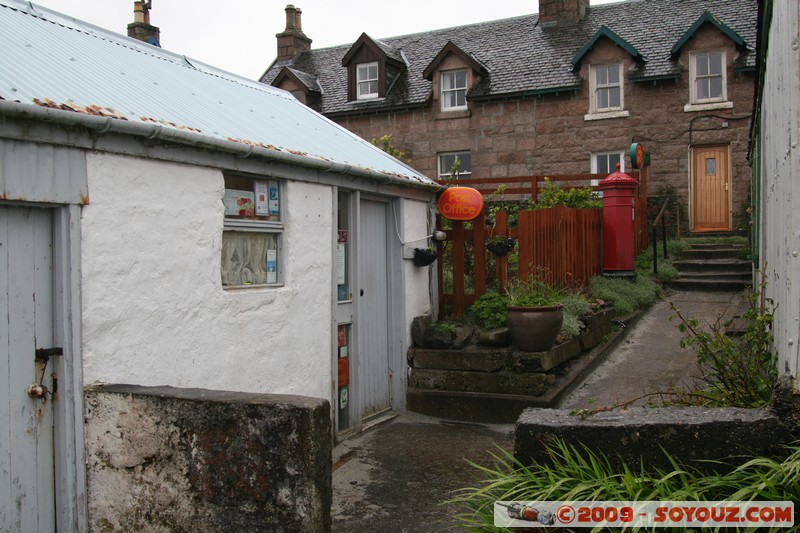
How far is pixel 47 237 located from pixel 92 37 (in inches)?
116

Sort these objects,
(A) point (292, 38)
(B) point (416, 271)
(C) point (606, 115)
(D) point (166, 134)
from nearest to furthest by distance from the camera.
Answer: (D) point (166, 134) → (B) point (416, 271) → (C) point (606, 115) → (A) point (292, 38)

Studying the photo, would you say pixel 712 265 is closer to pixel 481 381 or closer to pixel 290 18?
pixel 481 381

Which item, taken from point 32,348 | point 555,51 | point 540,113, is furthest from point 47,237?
point 555,51

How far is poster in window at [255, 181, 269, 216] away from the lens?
6.52 m

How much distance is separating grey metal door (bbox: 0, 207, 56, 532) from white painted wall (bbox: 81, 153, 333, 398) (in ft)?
0.77

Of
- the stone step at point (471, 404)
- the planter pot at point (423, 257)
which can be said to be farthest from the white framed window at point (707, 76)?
the stone step at point (471, 404)

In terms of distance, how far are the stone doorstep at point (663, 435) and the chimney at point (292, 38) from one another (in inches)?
946

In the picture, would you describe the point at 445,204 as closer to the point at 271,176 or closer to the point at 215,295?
the point at 271,176

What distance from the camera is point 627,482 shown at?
3.60m

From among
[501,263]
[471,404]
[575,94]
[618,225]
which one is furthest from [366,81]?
[471,404]

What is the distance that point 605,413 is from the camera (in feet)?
14.0

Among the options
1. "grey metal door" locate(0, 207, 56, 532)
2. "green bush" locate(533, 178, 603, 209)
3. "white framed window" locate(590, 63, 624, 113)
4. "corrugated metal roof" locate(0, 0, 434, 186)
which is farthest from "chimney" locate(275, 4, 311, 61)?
"grey metal door" locate(0, 207, 56, 532)

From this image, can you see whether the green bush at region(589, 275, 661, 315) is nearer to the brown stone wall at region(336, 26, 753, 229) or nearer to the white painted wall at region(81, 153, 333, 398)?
the white painted wall at region(81, 153, 333, 398)

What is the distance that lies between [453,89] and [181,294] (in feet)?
56.2
